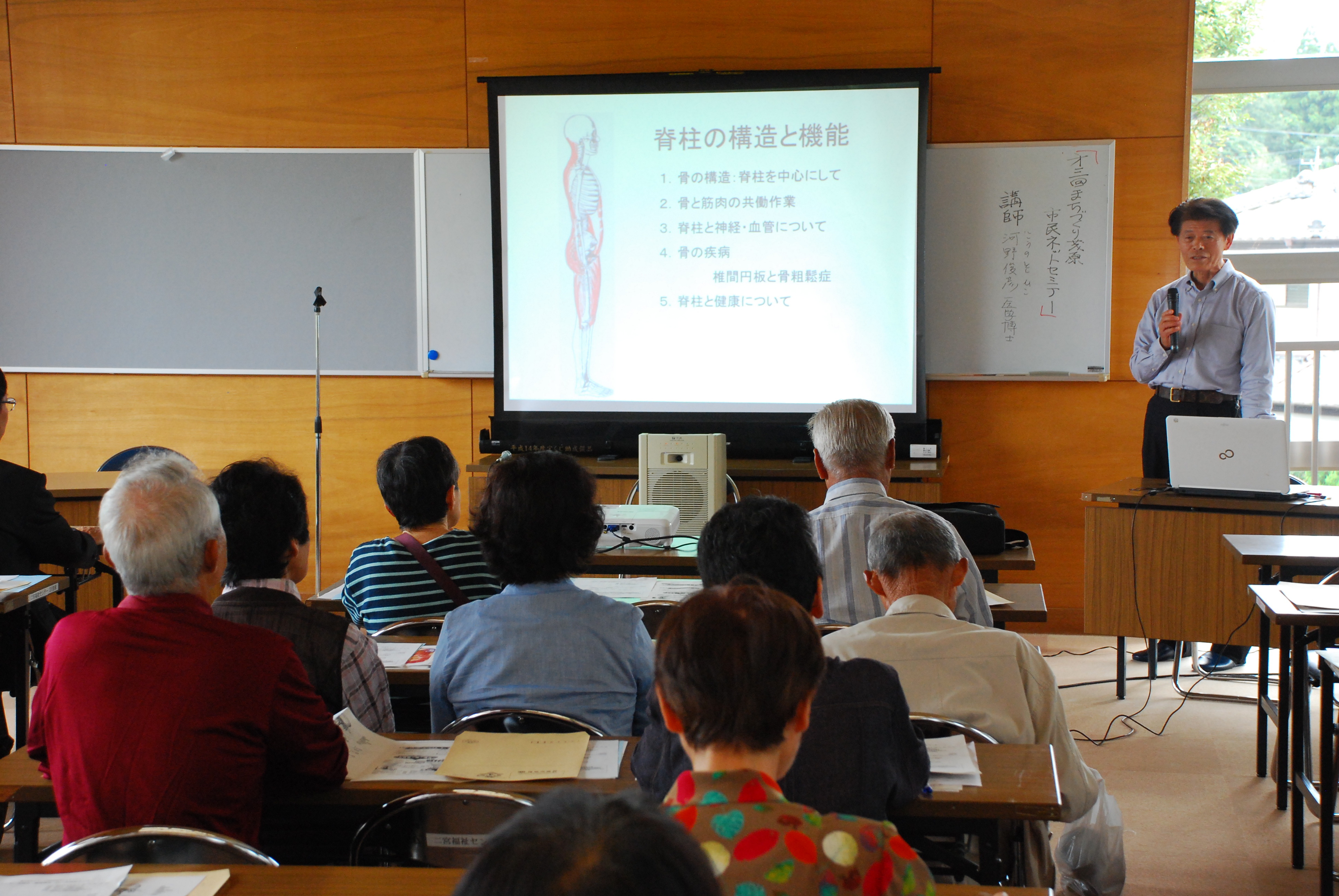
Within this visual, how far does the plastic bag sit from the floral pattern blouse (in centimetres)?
141

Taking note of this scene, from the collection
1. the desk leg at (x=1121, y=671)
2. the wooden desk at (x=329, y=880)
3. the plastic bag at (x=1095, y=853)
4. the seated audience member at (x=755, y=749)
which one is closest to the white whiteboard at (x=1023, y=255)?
the desk leg at (x=1121, y=671)

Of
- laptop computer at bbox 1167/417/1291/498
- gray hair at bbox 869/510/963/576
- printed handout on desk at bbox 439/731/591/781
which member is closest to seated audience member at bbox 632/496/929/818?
printed handout on desk at bbox 439/731/591/781

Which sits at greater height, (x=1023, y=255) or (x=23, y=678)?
(x=1023, y=255)

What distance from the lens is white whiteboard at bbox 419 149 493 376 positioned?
5.11m

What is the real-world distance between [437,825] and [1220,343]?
387cm

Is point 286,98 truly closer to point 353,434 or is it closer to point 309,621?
point 353,434

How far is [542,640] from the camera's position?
73.4 inches

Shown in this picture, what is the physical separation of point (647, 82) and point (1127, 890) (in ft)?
12.5

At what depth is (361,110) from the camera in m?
5.17

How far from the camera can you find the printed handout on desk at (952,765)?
56.7 inches

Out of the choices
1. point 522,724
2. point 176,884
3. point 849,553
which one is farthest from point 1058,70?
point 176,884

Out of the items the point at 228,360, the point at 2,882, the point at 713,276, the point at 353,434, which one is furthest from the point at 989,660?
the point at 228,360

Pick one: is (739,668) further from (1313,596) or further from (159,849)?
(1313,596)

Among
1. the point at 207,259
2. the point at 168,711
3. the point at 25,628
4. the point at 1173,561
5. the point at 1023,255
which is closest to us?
the point at 168,711
